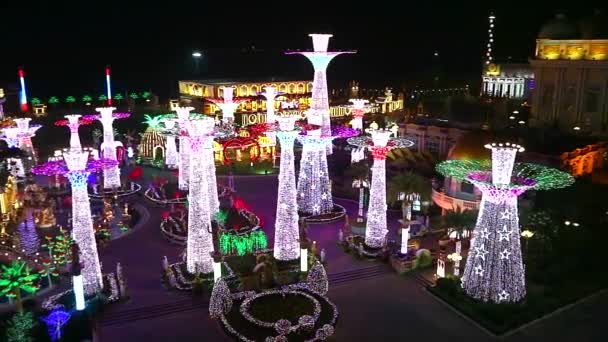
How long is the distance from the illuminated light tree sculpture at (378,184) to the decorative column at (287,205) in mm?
3942

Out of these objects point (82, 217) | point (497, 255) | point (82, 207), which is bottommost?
point (497, 255)

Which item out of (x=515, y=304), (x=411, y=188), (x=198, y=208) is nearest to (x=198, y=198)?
(x=198, y=208)

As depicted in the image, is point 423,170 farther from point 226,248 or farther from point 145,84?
point 145,84

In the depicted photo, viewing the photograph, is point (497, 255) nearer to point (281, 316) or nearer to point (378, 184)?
point (378, 184)

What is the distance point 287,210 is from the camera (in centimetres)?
2495

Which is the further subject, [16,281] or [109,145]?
[109,145]

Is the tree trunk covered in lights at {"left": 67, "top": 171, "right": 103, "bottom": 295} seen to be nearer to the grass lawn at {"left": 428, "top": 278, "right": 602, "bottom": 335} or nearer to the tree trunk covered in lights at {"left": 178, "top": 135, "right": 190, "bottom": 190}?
the grass lawn at {"left": 428, "top": 278, "right": 602, "bottom": 335}

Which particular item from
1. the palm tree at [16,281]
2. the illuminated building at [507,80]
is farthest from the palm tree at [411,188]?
the illuminated building at [507,80]

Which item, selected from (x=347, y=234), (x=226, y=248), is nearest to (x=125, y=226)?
(x=226, y=248)

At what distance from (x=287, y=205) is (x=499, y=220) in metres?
9.10

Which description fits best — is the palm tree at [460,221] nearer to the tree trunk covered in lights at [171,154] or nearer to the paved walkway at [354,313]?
the paved walkway at [354,313]

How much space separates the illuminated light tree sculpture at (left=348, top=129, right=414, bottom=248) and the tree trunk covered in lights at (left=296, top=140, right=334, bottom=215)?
3.48 meters

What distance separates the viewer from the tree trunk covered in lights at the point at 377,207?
87.4 feet

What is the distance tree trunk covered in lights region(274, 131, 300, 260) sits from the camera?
24969mm
